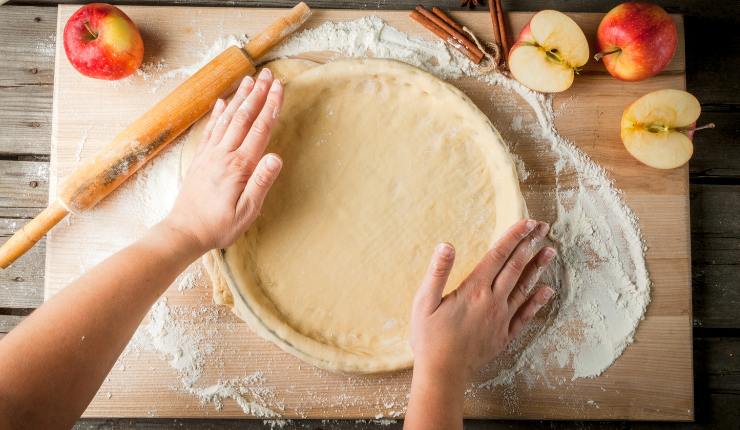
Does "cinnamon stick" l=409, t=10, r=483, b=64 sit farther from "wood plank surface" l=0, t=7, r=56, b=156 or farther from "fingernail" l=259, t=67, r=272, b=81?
"wood plank surface" l=0, t=7, r=56, b=156

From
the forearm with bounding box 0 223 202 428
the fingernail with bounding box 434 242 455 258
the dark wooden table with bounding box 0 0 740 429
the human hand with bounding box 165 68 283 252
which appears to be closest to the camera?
the forearm with bounding box 0 223 202 428

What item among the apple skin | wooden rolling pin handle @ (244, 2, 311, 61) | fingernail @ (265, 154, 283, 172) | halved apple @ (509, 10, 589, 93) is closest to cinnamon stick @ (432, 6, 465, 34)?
halved apple @ (509, 10, 589, 93)

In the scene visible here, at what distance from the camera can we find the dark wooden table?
52.6 inches

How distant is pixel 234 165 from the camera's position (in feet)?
3.67

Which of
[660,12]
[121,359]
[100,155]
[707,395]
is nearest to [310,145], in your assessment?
[100,155]

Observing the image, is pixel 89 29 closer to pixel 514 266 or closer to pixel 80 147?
pixel 80 147

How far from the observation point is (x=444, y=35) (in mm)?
1271

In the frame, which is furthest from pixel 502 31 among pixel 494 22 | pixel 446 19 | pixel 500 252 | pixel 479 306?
pixel 479 306

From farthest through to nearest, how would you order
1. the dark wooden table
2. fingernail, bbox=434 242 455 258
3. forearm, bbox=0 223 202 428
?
the dark wooden table, fingernail, bbox=434 242 455 258, forearm, bbox=0 223 202 428

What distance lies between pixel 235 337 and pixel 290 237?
0.83 feet

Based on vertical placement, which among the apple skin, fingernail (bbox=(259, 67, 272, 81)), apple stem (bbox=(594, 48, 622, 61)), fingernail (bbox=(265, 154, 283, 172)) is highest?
the apple skin

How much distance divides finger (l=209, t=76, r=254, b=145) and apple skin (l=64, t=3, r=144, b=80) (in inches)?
9.9

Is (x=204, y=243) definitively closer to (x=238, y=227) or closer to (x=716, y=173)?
(x=238, y=227)

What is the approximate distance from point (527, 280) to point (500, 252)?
104 mm
